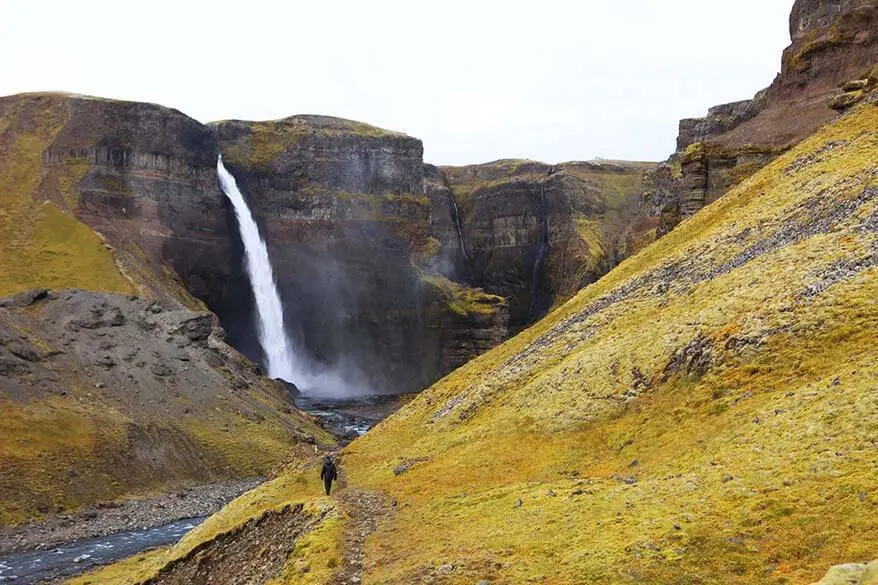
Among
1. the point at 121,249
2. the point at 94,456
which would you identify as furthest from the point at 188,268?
the point at 94,456

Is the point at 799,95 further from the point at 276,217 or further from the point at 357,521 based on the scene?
the point at 276,217

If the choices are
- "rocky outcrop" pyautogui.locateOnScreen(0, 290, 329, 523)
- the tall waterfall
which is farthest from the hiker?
the tall waterfall

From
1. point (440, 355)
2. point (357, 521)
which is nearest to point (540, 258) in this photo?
point (440, 355)

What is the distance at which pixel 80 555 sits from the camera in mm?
54406

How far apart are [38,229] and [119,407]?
49872 mm

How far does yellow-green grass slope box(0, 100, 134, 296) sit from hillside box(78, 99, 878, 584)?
64.9 m

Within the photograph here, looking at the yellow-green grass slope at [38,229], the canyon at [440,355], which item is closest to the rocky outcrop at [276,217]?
the yellow-green grass slope at [38,229]

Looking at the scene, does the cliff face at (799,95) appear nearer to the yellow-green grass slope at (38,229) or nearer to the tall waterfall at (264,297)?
the yellow-green grass slope at (38,229)

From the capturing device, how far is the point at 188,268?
132 meters

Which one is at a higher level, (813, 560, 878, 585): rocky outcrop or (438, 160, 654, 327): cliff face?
(438, 160, 654, 327): cliff face

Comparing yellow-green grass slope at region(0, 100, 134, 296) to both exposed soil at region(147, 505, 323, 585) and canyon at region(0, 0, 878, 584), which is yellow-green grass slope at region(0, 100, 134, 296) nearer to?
→ canyon at region(0, 0, 878, 584)

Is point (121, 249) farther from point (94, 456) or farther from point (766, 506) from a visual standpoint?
point (766, 506)

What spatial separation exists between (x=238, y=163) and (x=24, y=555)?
345 feet

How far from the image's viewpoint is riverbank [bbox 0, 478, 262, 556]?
5784cm
